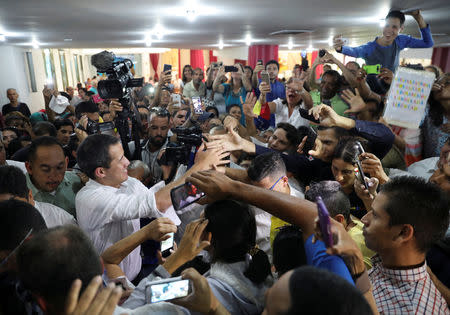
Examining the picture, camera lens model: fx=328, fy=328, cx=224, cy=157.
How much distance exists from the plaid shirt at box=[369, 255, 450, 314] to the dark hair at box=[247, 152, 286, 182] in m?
0.72

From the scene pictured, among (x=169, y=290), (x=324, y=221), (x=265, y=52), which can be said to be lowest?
(x=169, y=290)

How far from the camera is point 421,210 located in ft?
3.88

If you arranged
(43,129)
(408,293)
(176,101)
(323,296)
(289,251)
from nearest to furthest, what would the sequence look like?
(323,296) < (408,293) < (289,251) < (43,129) < (176,101)

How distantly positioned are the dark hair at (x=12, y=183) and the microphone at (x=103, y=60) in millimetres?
1358

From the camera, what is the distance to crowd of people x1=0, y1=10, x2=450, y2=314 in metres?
0.91

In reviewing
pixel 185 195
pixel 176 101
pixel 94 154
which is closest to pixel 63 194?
pixel 94 154

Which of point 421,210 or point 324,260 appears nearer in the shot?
point 324,260

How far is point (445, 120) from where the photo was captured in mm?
2746

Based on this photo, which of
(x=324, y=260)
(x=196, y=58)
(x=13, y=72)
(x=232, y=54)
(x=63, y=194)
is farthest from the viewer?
(x=196, y=58)

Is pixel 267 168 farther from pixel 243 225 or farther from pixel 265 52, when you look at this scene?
pixel 265 52

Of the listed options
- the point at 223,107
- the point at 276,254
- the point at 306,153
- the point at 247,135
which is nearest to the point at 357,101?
the point at 306,153

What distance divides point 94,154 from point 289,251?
1205 mm

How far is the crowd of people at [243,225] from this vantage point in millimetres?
911

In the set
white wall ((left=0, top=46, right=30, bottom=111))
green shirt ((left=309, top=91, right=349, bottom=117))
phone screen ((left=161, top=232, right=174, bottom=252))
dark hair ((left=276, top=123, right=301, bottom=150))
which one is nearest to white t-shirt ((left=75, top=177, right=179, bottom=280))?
phone screen ((left=161, top=232, right=174, bottom=252))
